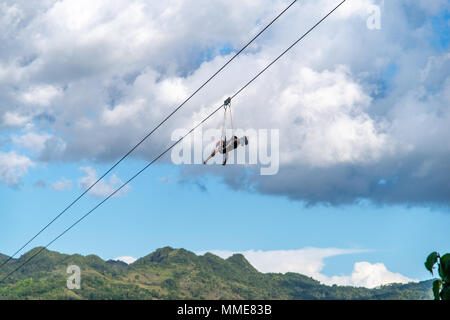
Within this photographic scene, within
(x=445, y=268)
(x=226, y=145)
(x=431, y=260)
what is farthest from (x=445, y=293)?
(x=226, y=145)

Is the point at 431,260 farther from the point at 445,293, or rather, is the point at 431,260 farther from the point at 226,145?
the point at 226,145

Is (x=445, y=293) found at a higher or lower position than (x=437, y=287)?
lower

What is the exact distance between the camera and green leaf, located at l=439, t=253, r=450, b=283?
12.8 m

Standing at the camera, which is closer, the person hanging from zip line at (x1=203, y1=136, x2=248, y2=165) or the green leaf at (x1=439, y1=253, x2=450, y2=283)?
the green leaf at (x1=439, y1=253, x2=450, y2=283)

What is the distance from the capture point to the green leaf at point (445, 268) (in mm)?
12781

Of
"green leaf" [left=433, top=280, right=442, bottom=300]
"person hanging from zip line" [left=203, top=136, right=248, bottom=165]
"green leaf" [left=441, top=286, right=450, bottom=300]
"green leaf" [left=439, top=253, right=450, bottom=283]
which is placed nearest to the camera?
"green leaf" [left=441, top=286, right=450, bottom=300]

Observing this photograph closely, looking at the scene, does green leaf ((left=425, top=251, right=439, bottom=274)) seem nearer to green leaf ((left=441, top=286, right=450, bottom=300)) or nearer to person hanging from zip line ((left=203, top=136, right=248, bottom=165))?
green leaf ((left=441, top=286, right=450, bottom=300))

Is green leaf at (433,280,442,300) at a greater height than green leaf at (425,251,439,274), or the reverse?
green leaf at (425,251,439,274)

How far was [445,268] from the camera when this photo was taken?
42.1 ft

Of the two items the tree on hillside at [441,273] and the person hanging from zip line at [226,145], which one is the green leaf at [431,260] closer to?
the tree on hillside at [441,273]

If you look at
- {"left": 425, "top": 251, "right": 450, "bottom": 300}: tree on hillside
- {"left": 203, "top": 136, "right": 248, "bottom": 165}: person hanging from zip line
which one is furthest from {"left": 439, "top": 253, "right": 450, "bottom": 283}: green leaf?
{"left": 203, "top": 136, "right": 248, "bottom": 165}: person hanging from zip line

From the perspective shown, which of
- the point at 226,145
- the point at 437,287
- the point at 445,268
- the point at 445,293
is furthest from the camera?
the point at 226,145
